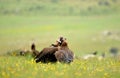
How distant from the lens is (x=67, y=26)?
15025cm

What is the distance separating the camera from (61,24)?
154 meters

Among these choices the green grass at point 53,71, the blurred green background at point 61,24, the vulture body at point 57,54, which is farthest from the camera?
the blurred green background at point 61,24

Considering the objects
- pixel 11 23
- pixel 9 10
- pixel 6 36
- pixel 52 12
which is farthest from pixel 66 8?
pixel 6 36

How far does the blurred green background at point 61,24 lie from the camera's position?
11269 centimetres

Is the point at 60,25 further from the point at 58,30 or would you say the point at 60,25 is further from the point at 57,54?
the point at 57,54

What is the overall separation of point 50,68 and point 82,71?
1.16 m

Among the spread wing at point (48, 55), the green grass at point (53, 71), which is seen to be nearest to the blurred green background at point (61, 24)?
the spread wing at point (48, 55)

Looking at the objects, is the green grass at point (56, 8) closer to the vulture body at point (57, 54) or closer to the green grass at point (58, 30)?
the green grass at point (58, 30)

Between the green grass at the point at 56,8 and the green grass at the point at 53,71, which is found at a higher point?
the green grass at the point at 56,8

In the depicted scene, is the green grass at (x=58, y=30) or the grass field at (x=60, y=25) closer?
A: the grass field at (x=60, y=25)

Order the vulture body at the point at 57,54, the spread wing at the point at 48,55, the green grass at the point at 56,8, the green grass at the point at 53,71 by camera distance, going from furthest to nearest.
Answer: the green grass at the point at 56,8
the spread wing at the point at 48,55
the vulture body at the point at 57,54
the green grass at the point at 53,71

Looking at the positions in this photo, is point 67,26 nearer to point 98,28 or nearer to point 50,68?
point 98,28

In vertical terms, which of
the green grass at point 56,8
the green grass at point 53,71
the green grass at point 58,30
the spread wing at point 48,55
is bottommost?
the green grass at point 58,30

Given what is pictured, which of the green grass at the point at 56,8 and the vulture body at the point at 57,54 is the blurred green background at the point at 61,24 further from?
the vulture body at the point at 57,54
